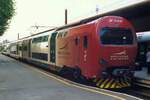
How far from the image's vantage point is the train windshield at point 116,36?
18.7 m

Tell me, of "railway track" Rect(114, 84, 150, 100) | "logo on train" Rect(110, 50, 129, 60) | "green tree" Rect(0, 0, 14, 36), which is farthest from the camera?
"green tree" Rect(0, 0, 14, 36)

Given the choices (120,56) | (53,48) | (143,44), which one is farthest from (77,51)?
(143,44)

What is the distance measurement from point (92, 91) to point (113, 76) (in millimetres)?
2814

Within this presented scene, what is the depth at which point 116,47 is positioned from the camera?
18.6m

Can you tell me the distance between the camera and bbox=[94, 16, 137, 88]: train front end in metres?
18.4

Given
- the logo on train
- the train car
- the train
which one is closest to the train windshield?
the train

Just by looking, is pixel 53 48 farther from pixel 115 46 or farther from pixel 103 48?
pixel 103 48

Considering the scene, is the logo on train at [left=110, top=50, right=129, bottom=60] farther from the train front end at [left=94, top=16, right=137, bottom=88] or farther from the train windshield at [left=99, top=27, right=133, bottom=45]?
the train windshield at [left=99, top=27, right=133, bottom=45]

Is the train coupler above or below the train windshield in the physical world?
below

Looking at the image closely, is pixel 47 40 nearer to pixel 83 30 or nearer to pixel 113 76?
pixel 83 30

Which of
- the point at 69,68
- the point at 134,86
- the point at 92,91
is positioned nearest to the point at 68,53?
the point at 69,68

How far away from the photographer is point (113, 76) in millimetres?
18469

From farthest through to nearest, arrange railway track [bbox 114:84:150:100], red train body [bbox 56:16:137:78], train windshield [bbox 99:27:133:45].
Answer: train windshield [bbox 99:27:133:45], red train body [bbox 56:16:137:78], railway track [bbox 114:84:150:100]

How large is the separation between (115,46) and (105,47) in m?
0.54
